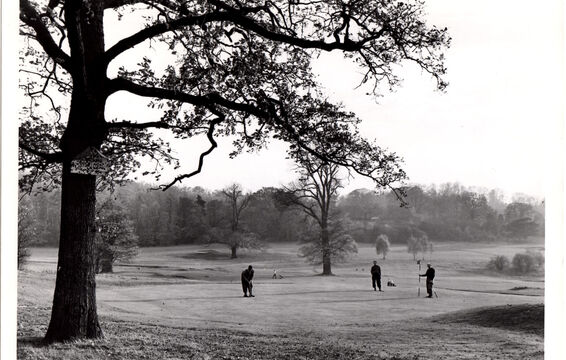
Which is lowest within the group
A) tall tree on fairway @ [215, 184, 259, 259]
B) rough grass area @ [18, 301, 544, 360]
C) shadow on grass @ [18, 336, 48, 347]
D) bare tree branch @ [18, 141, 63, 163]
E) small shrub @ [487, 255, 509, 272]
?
rough grass area @ [18, 301, 544, 360]

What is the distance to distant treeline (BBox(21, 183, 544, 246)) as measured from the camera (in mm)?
10812

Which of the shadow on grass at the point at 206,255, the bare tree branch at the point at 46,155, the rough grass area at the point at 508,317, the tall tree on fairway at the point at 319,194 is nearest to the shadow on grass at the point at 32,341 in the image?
the bare tree branch at the point at 46,155

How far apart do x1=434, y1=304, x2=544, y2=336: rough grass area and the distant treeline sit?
1810mm

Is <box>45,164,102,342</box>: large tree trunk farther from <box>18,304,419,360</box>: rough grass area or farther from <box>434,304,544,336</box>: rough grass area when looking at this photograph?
<box>434,304,544,336</box>: rough grass area

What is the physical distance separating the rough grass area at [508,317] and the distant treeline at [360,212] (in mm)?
1810

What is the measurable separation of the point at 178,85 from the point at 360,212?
6377 mm

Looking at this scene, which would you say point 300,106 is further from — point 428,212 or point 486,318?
point 486,318

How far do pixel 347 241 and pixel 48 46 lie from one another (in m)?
11.4

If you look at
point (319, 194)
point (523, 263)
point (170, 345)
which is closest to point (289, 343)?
point (170, 345)

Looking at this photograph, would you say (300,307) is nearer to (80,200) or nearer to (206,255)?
(206,255)

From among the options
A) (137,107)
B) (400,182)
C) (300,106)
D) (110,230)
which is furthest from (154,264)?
(400,182)

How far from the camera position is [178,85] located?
10336 millimetres

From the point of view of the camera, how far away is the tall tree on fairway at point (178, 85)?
348 inches

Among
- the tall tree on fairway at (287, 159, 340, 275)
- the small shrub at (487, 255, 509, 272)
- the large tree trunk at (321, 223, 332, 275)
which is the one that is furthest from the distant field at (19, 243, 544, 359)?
the tall tree on fairway at (287, 159, 340, 275)
